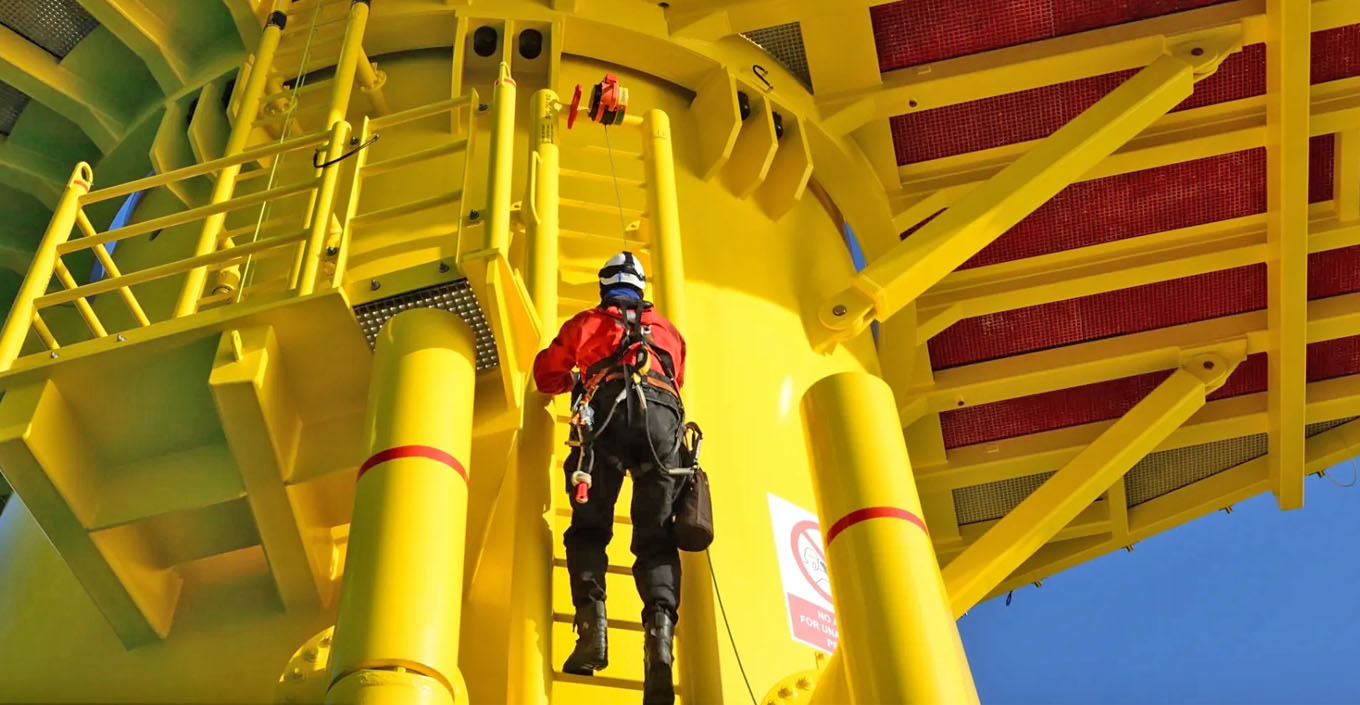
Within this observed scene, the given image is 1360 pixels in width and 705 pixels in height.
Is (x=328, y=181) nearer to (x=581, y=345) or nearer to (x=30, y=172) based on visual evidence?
(x=581, y=345)

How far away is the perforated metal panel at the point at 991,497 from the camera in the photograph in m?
11.8

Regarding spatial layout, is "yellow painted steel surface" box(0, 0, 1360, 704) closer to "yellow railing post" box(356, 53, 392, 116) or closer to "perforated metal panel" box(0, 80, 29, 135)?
"yellow railing post" box(356, 53, 392, 116)

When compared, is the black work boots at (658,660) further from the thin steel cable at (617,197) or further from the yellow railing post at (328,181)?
the thin steel cable at (617,197)

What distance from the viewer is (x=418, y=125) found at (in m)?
8.54

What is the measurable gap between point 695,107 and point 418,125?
1902mm

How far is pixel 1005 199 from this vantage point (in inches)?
344

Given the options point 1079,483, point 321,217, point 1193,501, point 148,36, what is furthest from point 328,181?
point 1193,501

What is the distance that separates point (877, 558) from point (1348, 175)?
793 cm

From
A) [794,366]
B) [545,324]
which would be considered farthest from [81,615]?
[794,366]

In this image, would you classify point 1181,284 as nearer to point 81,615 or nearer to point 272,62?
point 272,62

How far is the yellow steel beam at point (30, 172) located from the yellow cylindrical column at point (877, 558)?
25.4ft

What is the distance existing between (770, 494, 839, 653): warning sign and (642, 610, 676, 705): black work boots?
181 centimetres

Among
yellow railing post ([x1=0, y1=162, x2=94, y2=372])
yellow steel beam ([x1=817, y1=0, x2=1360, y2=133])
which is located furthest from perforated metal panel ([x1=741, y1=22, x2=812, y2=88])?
yellow railing post ([x1=0, y1=162, x2=94, y2=372])

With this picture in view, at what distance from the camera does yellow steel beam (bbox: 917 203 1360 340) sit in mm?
10523
